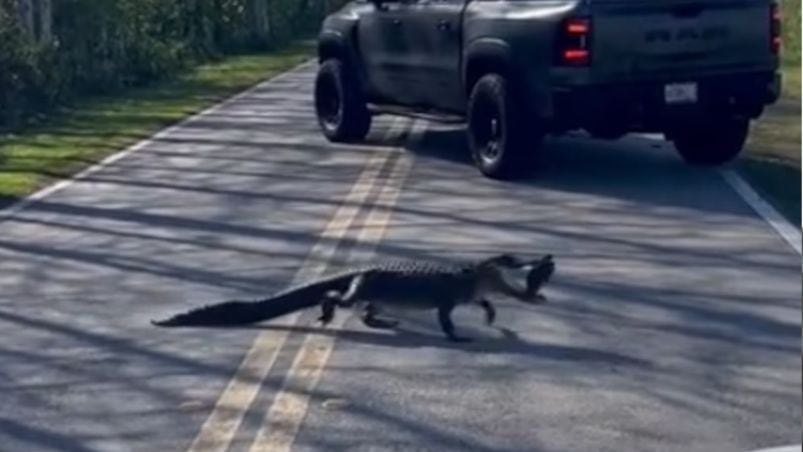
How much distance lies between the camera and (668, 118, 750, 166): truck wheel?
1834cm

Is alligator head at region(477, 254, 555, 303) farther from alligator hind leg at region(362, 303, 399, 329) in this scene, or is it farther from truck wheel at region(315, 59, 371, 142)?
truck wheel at region(315, 59, 371, 142)

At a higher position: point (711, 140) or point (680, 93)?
point (680, 93)

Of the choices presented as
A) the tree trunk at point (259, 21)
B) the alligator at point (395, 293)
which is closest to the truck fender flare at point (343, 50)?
the alligator at point (395, 293)

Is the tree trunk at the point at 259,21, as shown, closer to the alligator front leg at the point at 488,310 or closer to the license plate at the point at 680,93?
the license plate at the point at 680,93

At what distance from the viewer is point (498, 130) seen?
59.3 ft

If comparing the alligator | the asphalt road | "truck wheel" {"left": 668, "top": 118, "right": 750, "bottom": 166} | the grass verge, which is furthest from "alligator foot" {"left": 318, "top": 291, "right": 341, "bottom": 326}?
"truck wheel" {"left": 668, "top": 118, "right": 750, "bottom": 166}

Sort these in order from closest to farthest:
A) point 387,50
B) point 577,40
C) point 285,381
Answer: point 285,381
point 577,40
point 387,50

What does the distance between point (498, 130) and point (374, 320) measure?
22.8 feet

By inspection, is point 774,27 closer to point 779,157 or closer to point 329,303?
point 779,157

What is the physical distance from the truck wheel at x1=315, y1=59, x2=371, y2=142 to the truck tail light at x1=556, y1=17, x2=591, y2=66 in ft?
15.0

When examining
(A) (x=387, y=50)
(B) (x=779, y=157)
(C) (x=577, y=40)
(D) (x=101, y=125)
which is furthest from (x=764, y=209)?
(D) (x=101, y=125)

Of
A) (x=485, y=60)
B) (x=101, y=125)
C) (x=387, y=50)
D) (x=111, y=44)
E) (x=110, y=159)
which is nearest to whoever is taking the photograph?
(x=485, y=60)

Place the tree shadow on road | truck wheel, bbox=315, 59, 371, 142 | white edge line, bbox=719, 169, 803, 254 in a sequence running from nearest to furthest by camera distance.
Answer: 1. the tree shadow on road
2. white edge line, bbox=719, 169, 803, 254
3. truck wheel, bbox=315, 59, 371, 142

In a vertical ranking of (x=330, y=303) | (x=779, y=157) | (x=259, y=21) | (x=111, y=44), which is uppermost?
(x=330, y=303)
